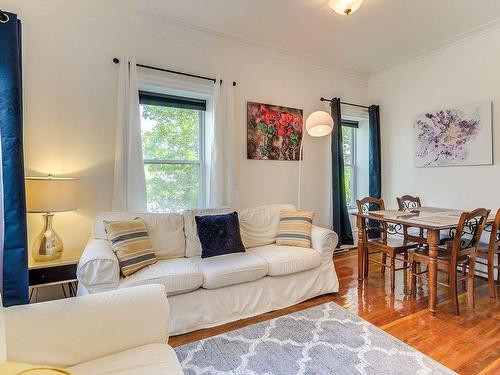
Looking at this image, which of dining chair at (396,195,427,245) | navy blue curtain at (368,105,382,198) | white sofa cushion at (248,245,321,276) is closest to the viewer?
white sofa cushion at (248,245,321,276)

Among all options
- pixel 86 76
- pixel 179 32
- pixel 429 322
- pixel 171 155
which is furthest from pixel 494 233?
pixel 86 76

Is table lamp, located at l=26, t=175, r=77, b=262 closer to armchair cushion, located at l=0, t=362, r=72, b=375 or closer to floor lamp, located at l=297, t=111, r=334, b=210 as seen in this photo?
armchair cushion, located at l=0, t=362, r=72, b=375

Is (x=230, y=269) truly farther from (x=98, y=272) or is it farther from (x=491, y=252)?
(x=491, y=252)

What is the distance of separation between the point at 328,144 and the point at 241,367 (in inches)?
120

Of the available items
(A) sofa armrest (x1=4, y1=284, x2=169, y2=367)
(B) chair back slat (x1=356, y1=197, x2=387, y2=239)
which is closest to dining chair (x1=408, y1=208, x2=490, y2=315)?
(B) chair back slat (x1=356, y1=197, x2=387, y2=239)

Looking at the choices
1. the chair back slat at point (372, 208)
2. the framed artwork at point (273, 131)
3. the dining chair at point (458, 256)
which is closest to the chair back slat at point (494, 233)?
the dining chair at point (458, 256)

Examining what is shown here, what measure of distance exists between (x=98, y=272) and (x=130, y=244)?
34cm

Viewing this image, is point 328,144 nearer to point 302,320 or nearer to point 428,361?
point 302,320

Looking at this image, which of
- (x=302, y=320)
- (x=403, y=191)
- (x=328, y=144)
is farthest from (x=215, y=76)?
(x=403, y=191)

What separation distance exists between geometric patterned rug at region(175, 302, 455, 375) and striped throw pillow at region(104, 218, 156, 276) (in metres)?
0.67

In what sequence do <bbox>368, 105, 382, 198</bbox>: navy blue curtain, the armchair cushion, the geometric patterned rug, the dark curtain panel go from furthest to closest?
<bbox>368, 105, 382, 198</bbox>: navy blue curtain → the dark curtain panel → the geometric patterned rug → the armchair cushion

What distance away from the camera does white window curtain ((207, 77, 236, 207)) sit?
123 inches

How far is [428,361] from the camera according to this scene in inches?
68.4

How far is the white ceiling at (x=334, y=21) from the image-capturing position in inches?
104
